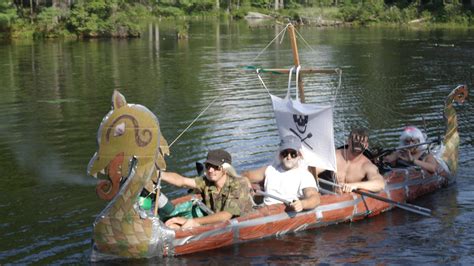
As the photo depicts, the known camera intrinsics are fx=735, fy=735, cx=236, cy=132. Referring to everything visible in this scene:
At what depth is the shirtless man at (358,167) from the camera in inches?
476

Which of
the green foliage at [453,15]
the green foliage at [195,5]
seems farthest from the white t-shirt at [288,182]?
the green foliage at [195,5]

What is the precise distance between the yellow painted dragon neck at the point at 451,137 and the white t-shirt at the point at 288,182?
431cm

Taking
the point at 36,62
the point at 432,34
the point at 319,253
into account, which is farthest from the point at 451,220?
the point at 432,34

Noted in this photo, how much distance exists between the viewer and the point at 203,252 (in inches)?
407

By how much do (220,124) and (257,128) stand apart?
1.12 metres

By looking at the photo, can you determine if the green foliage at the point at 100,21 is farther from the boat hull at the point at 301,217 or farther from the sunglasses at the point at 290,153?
the sunglasses at the point at 290,153

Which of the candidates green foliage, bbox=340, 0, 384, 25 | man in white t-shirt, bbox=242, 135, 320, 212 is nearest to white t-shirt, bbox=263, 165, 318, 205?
man in white t-shirt, bbox=242, 135, 320, 212

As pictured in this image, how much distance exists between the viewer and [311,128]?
1166cm

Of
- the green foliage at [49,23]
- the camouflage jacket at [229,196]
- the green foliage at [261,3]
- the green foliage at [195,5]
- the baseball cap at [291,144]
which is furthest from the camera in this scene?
the green foliage at [261,3]

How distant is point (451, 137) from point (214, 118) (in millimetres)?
7640

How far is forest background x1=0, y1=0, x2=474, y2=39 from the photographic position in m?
51.9

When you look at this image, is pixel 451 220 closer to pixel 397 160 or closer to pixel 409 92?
pixel 397 160

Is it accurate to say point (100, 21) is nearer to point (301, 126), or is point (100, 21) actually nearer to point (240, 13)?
point (240, 13)

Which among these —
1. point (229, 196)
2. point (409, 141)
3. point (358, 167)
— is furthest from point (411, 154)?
point (229, 196)
